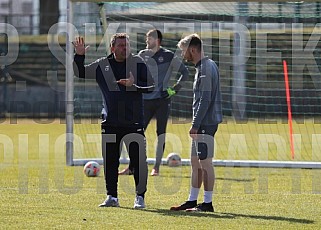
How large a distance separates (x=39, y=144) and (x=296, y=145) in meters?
5.39

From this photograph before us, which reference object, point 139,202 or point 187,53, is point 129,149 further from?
point 187,53

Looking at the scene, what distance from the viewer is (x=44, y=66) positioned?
102ft

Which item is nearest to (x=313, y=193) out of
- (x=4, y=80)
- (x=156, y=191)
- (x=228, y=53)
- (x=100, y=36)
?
(x=156, y=191)

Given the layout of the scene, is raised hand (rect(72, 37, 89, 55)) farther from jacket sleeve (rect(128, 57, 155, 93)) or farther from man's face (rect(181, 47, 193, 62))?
man's face (rect(181, 47, 193, 62))

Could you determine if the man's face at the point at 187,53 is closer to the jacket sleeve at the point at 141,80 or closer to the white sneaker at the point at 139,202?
the jacket sleeve at the point at 141,80

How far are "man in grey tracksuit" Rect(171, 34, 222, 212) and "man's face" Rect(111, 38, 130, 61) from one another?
23.5 inches

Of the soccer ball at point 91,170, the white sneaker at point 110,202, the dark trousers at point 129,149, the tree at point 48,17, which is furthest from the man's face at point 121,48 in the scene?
the tree at point 48,17

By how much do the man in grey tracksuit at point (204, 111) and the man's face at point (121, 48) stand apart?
1.96 ft

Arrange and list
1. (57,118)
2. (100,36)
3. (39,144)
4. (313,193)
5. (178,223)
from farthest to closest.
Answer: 1. (57,118)
2. (39,144)
3. (100,36)
4. (313,193)
5. (178,223)

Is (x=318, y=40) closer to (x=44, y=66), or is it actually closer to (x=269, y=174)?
(x=269, y=174)

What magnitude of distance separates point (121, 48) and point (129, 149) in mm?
1128

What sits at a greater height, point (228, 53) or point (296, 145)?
point (228, 53)

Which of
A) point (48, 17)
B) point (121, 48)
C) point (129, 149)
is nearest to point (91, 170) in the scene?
point (129, 149)

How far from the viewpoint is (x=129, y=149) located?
10.2m
